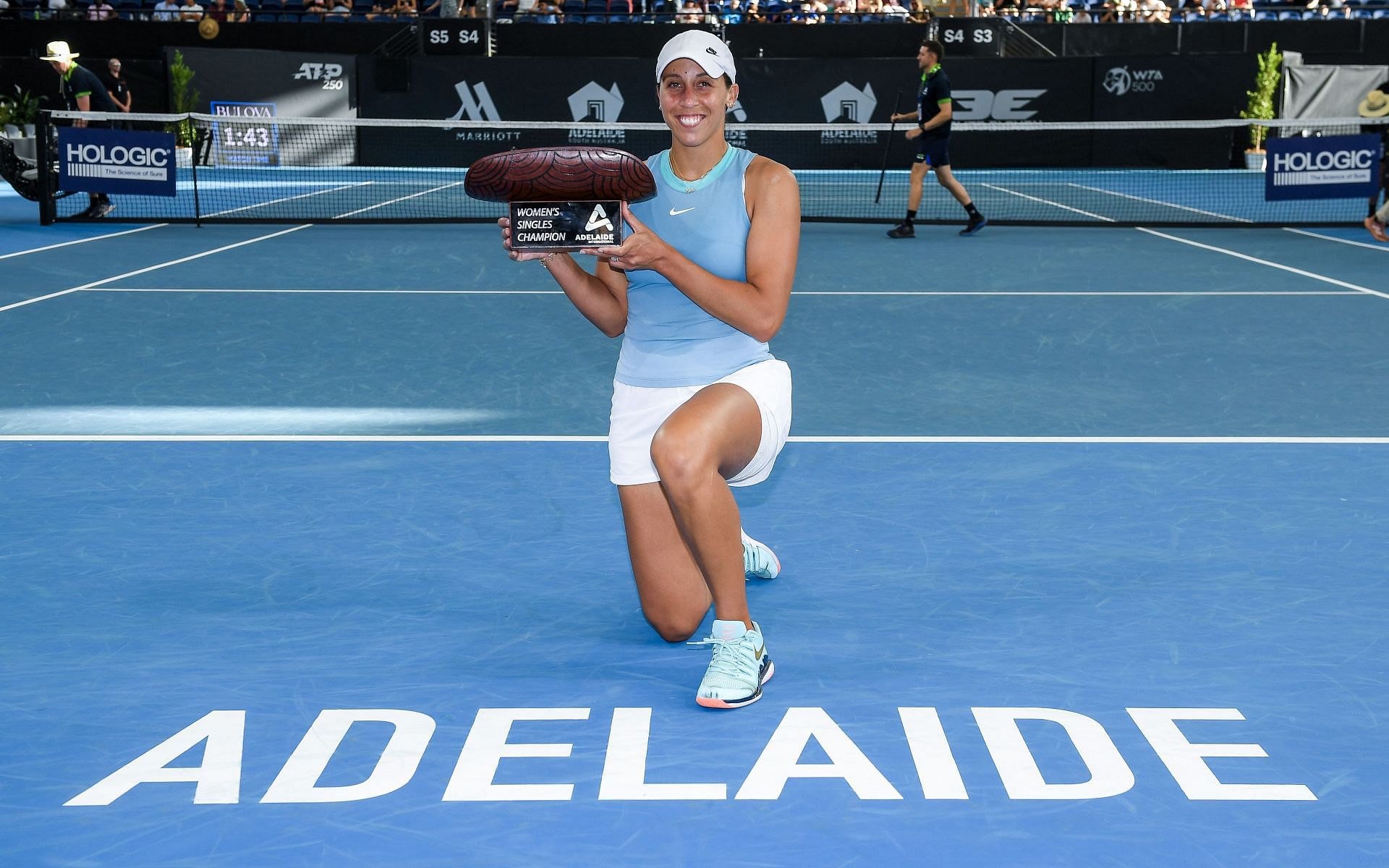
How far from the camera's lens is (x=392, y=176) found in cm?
2366

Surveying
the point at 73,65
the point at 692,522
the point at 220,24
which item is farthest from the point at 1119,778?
the point at 220,24

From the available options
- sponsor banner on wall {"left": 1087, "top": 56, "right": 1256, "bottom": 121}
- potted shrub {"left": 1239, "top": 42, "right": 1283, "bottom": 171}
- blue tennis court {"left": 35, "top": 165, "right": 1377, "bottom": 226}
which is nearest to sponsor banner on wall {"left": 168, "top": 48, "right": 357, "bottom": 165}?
blue tennis court {"left": 35, "top": 165, "right": 1377, "bottom": 226}

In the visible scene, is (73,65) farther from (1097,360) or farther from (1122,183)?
(1122,183)

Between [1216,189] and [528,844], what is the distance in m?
20.1

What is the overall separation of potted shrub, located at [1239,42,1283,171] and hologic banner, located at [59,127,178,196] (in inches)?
691

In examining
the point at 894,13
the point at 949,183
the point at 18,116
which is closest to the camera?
the point at 949,183

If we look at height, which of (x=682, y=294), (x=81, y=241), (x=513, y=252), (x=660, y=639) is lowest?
(x=660, y=639)

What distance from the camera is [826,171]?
81.0 ft

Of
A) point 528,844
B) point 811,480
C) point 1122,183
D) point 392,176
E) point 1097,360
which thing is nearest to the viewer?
point 528,844

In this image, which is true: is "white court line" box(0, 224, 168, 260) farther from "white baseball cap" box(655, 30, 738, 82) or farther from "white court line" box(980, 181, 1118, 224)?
"white baseball cap" box(655, 30, 738, 82)

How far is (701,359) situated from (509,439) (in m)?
2.43

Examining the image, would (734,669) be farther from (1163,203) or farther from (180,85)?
(180,85)

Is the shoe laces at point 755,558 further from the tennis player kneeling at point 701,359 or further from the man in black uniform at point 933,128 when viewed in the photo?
the man in black uniform at point 933,128

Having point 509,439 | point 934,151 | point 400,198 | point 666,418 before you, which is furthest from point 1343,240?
point 666,418
